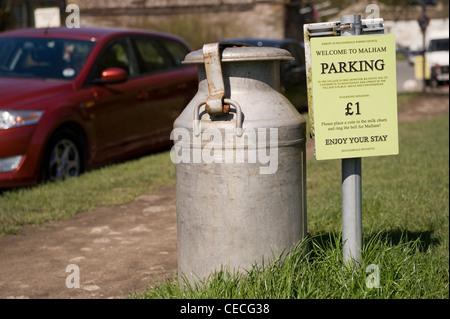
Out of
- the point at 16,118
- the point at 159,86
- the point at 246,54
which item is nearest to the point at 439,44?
the point at 159,86

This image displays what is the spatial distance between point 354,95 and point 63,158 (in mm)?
4883

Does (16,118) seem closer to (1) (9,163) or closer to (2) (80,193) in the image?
(1) (9,163)

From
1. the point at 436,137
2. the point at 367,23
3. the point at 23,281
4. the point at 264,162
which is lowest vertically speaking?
the point at 436,137

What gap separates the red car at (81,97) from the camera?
721 centimetres

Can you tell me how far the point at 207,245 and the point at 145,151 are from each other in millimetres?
6152

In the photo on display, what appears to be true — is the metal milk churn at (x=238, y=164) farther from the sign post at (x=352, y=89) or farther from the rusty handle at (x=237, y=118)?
the sign post at (x=352, y=89)

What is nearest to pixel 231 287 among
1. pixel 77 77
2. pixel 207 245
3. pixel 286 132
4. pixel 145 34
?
pixel 207 245

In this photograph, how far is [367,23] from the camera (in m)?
3.60

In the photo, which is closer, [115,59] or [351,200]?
[351,200]

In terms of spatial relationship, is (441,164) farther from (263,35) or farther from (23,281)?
Result: (263,35)

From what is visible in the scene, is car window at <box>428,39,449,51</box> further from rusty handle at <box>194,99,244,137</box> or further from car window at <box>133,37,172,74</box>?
rusty handle at <box>194,99,244,137</box>

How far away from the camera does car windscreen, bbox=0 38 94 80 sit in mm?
8312

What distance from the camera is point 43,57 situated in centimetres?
856

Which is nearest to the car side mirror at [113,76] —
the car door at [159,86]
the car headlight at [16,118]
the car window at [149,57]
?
the car door at [159,86]
